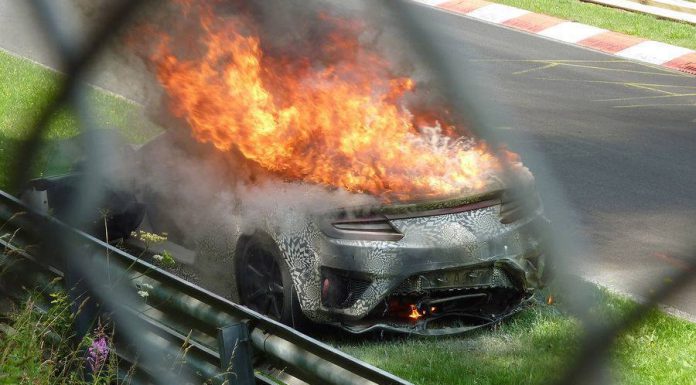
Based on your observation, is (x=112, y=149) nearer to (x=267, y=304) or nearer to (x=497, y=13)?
(x=267, y=304)

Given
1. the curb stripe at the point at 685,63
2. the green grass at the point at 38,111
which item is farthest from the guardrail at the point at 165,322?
the curb stripe at the point at 685,63

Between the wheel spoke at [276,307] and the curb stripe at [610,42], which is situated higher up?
the wheel spoke at [276,307]

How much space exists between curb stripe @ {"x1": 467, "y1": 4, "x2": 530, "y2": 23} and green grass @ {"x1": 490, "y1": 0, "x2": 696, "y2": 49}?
316 mm

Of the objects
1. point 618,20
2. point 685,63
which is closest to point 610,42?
point 618,20

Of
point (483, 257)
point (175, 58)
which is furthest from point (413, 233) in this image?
point (175, 58)

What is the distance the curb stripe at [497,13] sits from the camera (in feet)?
62.8

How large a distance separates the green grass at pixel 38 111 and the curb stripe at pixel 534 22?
7682mm

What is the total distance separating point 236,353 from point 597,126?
31.0 ft

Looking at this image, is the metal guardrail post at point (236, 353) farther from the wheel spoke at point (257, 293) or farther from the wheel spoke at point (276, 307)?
the wheel spoke at point (257, 293)

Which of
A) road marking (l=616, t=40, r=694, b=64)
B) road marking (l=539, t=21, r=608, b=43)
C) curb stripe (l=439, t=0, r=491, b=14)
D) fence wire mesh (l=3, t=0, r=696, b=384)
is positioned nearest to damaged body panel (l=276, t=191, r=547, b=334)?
fence wire mesh (l=3, t=0, r=696, b=384)

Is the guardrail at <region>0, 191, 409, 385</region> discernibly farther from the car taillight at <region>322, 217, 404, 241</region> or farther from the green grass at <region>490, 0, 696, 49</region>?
the green grass at <region>490, 0, 696, 49</region>

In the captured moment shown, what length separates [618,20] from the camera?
19172mm

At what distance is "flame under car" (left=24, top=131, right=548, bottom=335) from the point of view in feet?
22.2

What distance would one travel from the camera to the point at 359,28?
1088 cm
